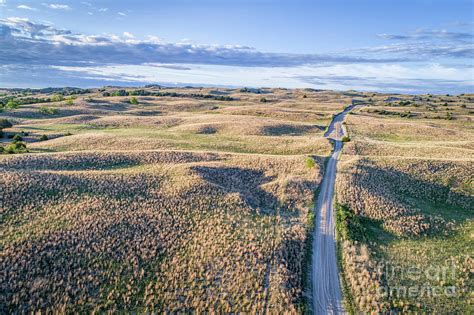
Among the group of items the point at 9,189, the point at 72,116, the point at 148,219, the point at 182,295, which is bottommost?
the point at 182,295

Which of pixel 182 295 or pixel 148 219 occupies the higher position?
pixel 148 219

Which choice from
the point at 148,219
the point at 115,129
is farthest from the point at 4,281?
the point at 115,129

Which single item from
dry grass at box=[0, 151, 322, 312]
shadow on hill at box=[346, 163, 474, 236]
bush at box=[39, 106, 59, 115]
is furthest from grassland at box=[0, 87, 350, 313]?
bush at box=[39, 106, 59, 115]

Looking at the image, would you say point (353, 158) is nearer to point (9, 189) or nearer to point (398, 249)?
point (398, 249)

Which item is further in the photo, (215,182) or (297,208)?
(215,182)

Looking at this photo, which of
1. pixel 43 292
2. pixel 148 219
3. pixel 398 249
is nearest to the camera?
pixel 43 292

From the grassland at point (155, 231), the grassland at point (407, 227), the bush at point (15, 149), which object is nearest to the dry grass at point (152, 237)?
the grassland at point (155, 231)

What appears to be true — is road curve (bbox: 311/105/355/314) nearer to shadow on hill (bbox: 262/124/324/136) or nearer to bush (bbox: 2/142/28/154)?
shadow on hill (bbox: 262/124/324/136)
